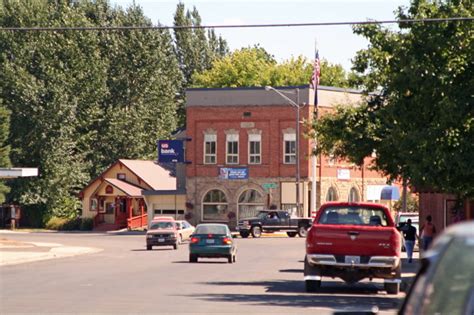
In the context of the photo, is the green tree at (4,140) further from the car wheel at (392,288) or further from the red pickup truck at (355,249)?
the red pickup truck at (355,249)

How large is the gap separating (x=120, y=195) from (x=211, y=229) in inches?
2019

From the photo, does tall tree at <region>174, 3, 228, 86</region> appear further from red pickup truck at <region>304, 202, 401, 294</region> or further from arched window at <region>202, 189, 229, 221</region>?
red pickup truck at <region>304, 202, 401, 294</region>

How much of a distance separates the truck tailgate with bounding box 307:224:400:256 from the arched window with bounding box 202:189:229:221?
6023 cm

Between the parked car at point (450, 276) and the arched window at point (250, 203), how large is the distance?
263 ft

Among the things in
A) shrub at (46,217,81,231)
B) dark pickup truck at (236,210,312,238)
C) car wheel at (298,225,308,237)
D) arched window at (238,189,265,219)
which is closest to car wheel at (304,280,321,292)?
dark pickup truck at (236,210,312,238)

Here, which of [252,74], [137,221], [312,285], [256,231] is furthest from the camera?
[252,74]

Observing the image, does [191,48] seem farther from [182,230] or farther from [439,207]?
[439,207]

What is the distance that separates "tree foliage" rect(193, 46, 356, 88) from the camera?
112 meters

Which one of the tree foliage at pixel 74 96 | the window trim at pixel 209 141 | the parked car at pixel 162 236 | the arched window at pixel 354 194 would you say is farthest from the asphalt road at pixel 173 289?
the tree foliage at pixel 74 96

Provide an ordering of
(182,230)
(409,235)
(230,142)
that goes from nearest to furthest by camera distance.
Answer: (409,235) → (182,230) → (230,142)

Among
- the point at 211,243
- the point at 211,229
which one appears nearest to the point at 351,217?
the point at 211,243

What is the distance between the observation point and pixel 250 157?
84875 millimetres

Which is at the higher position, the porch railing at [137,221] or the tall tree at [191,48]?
the tall tree at [191,48]

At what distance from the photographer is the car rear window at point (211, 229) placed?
41688 mm
